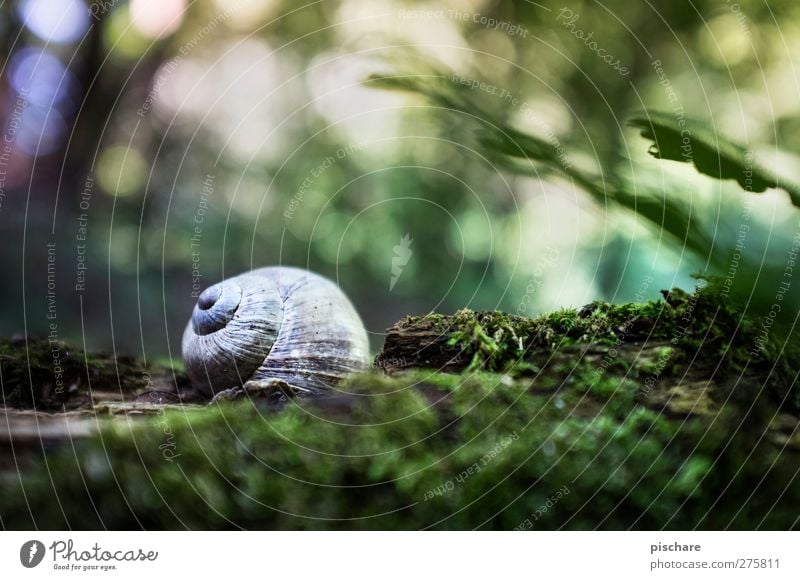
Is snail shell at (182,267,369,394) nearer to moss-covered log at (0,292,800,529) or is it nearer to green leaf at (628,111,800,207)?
moss-covered log at (0,292,800,529)

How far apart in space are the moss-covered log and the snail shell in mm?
81

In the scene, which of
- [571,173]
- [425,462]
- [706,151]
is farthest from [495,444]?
[706,151]

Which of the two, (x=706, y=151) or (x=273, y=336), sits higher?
(x=706, y=151)

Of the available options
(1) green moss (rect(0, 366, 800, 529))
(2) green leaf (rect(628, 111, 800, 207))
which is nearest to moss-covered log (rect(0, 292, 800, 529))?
(1) green moss (rect(0, 366, 800, 529))

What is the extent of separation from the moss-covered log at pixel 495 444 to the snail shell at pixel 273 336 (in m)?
0.08

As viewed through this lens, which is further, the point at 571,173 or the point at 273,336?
the point at 273,336

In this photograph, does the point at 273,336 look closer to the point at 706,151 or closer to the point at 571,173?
the point at 571,173

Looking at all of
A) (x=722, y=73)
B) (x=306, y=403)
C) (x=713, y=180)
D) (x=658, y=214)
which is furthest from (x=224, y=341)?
(x=722, y=73)
